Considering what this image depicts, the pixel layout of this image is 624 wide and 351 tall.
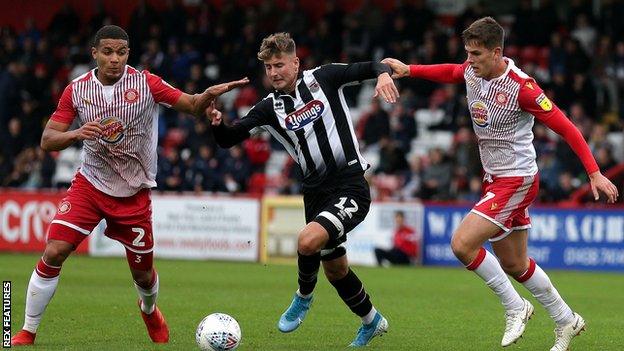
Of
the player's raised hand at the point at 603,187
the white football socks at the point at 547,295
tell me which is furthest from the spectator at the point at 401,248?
the player's raised hand at the point at 603,187

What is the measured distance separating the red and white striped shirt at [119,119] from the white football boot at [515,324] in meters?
3.12

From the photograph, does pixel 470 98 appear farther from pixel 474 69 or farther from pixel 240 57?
pixel 240 57

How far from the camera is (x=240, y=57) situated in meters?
27.5

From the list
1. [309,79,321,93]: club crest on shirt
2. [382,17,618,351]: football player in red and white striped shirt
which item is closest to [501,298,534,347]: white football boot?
[382,17,618,351]: football player in red and white striped shirt

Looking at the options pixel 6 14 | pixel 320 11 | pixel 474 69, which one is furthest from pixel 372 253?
pixel 6 14

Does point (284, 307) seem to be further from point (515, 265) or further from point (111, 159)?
point (515, 265)

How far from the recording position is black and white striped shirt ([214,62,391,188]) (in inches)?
387

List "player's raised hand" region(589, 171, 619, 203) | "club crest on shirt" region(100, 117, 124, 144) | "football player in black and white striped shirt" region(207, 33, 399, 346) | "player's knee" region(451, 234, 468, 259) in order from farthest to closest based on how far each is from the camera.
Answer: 1. "club crest on shirt" region(100, 117, 124, 144)
2. "football player in black and white striped shirt" region(207, 33, 399, 346)
3. "player's knee" region(451, 234, 468, 259)
4. "player's raised hand" region(589, 171, 619, 203)

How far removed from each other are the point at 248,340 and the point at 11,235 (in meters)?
14.0

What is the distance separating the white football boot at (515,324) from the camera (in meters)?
9.42

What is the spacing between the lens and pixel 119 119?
9.83 m

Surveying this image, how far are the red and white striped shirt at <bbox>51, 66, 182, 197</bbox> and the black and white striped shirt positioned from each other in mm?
632

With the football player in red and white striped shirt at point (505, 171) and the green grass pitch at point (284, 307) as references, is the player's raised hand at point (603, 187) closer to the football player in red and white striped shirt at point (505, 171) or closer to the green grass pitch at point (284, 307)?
the football player in red and white striped shirt at point (505, 171)

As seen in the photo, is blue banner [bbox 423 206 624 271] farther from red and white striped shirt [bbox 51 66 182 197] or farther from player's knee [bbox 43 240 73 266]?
player's knee [bbox 43 240 73 266]
